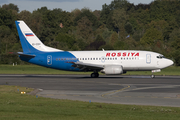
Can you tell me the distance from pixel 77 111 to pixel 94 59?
28.7 meters

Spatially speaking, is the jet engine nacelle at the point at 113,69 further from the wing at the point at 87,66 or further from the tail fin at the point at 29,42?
the tail fin at the point at 29,42

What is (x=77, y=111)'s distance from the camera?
17266 millimetres

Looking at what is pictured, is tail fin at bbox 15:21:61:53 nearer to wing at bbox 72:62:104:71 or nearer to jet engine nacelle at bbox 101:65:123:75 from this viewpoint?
wing at bbox 72:62:104:71

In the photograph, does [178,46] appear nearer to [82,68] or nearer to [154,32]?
[154,32]

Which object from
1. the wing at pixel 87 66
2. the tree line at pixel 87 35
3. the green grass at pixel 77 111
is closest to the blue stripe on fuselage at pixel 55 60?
the wing at pixel 87 66

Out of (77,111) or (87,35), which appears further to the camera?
(87,35)

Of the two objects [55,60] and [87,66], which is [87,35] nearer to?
[55,60]

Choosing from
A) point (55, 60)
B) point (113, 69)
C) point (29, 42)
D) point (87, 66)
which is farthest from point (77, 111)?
point (29, 42)

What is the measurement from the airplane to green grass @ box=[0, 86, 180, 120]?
24289 mm

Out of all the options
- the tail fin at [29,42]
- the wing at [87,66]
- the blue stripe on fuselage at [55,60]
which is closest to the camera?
the wing at [87,66]

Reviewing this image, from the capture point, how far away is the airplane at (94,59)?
4458 cm

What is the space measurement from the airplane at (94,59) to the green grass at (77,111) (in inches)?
956

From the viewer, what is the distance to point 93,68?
44.9 meters

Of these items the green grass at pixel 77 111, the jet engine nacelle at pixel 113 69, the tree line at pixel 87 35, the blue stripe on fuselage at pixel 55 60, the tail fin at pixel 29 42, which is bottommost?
the green grass at pixel 77 111
